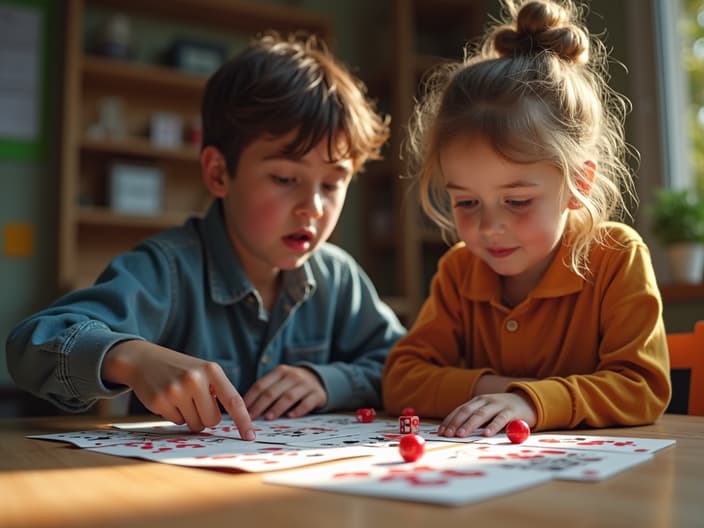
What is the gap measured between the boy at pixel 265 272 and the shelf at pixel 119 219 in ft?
5.03

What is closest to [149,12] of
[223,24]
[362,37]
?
[223,24]

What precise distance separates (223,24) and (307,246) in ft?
7.72

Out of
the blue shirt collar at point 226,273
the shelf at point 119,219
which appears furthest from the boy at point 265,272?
the shelf at point 119,219

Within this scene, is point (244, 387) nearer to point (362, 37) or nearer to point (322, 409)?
point (322, 409)

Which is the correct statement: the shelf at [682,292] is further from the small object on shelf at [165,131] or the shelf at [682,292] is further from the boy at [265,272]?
the small object on shelf at [165,131]

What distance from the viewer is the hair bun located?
3.67 feet

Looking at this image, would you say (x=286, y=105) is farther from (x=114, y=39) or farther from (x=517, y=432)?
(x=114, y=39)

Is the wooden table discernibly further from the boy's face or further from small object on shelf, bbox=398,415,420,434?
the boy's face

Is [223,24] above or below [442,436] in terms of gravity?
above

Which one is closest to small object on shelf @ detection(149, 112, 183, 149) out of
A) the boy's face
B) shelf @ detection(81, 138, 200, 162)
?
shelf @ detection(81, 138, 200, 162)

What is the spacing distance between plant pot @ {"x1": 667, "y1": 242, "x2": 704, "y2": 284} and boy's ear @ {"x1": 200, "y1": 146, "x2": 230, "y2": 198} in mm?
1545

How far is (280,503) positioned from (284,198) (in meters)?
0.86

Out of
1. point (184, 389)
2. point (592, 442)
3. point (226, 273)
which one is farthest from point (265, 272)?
point (592, 442)

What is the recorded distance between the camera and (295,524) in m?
0.41
